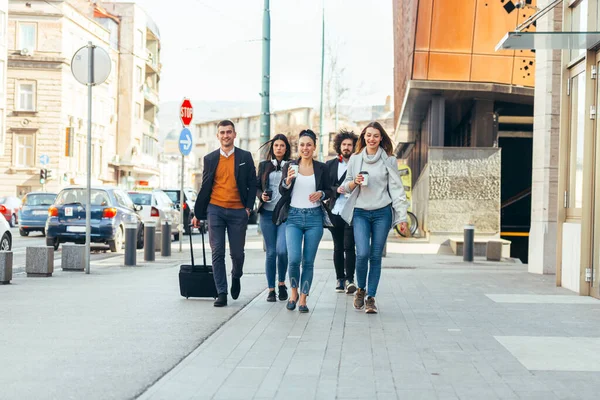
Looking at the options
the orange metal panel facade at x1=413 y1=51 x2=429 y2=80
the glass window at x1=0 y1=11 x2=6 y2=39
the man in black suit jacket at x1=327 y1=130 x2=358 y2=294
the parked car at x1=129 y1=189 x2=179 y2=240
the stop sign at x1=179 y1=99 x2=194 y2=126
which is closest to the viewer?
the man in black suit jacket at x1=327 y1=130 x2=358 y2=294

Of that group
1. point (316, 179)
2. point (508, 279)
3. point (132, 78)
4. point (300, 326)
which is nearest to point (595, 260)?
point (508, 279)

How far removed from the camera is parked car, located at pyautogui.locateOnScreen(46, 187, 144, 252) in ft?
68.7

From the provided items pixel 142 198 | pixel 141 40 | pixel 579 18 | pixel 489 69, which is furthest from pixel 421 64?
pixel 141 40

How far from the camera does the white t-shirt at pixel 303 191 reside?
9.84 meters

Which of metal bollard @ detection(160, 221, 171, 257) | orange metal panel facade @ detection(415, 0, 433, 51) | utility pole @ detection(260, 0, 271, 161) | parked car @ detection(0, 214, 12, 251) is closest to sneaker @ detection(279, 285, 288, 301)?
parked car @ detection(0, 214, 12, 251)

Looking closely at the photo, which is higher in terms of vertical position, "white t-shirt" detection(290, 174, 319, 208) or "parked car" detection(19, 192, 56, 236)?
"white t-shirt" detection(290, 174, 319, 208)

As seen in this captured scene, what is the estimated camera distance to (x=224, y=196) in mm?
10164

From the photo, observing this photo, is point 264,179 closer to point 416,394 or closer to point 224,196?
point 224,196

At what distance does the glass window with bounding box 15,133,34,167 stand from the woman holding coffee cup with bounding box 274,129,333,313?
53.5 metres

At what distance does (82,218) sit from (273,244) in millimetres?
11145

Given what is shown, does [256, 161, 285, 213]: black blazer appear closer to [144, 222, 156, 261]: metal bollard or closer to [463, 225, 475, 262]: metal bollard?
[144, 222, 156, 261]: metal bollard

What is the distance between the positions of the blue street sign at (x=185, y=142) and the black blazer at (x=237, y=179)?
10.7 meters

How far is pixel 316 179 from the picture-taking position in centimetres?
989

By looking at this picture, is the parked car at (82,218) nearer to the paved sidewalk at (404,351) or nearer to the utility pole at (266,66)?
the utility pole at (266,66)
